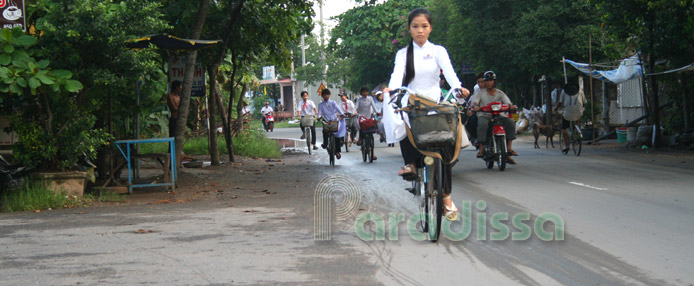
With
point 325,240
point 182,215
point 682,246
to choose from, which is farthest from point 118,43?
point 682,246

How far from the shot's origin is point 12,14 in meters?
9.41

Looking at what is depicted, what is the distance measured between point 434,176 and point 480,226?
1172mm

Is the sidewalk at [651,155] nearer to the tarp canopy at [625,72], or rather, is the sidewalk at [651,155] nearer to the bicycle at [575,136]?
the bicycle at [575,136]

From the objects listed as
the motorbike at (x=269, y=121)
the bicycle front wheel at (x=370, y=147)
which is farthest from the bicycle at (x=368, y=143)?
the motorbike at (x=269, y=121)

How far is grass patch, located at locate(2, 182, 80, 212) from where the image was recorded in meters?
9.93

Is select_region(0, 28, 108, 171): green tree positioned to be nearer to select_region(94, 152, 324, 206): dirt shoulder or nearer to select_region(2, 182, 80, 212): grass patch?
select_region(2, 182, 80, 212): grass patch

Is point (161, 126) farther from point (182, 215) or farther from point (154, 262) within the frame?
point (154, 262)

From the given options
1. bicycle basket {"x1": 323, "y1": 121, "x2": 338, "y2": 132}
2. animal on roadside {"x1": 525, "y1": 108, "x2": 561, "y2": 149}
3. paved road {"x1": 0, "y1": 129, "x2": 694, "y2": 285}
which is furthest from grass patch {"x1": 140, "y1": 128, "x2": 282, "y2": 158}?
paved road {"x1": 0, "y1": 129, "x2": 694, "y2": 285}

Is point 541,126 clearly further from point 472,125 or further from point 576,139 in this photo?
point 472,125

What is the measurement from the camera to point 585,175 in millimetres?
12945

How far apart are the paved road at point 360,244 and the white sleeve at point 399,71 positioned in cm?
138

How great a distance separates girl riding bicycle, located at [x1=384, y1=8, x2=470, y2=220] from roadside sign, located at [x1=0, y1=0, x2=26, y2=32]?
511 centimetres

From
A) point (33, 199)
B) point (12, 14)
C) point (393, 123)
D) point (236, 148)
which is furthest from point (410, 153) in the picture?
point (236, 148)

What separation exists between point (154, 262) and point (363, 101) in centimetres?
1357
